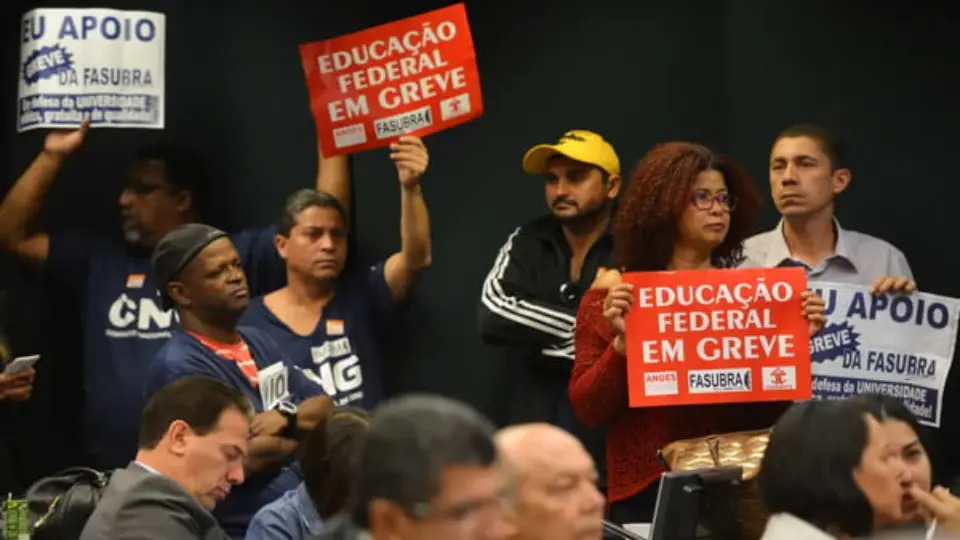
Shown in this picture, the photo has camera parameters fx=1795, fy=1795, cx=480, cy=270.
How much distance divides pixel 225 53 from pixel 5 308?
4.10 feet

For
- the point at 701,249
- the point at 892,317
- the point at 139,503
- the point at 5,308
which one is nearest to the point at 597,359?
the point at 701,249

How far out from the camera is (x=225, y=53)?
21.9 feet

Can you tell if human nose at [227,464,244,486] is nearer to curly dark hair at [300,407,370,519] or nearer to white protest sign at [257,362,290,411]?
curly dark hair at [300,407,370,519]

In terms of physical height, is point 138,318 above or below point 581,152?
below

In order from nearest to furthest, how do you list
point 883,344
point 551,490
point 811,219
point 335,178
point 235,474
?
1. point 551,490
2. point 235,474
3. point 883,344
4. point 811,219
5. point 335,178

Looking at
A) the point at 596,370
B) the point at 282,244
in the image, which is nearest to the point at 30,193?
the point at 282,244

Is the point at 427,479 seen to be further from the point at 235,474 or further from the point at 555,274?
the point at 555,274

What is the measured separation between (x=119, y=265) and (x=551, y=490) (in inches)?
124

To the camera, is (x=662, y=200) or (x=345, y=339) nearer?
(x=662, y=200)

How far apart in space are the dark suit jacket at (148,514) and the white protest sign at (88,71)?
211 centimetres

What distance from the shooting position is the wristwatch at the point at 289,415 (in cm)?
491

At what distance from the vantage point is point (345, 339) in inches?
229

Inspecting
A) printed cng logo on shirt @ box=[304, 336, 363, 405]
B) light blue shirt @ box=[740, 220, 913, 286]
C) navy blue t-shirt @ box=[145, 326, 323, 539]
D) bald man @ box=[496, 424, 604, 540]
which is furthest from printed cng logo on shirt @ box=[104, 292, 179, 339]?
bald man @ box=[496, 424, 604, 540]

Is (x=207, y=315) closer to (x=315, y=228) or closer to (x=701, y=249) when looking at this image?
(x=315, y=228)
